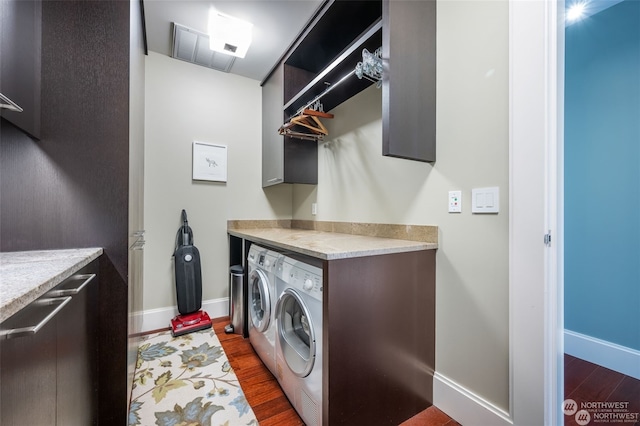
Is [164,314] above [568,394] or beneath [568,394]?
above

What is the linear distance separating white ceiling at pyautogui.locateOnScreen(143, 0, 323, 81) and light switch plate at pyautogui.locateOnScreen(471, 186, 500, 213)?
1677mm

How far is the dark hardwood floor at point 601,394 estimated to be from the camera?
1.35 meters

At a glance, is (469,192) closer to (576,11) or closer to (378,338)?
(378,338)

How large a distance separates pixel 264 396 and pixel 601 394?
6.48 ft

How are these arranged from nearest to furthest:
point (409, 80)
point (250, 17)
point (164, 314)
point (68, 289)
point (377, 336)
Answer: point (68, 289) < point (377, 336) < point (409, 80) < point (250, 17) < point (164, 314)

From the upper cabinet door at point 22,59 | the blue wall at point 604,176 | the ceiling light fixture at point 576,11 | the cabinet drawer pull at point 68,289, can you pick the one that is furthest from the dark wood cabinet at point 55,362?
the ceiling light fixture at point 576,11

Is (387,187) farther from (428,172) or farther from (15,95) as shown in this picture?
(15,95)

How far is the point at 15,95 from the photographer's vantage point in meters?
0.89

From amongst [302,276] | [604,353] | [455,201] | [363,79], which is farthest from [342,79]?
[604,353]

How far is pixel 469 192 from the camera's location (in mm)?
1301

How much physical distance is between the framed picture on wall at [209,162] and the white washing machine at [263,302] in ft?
3.45

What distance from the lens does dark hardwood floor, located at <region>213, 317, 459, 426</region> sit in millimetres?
1315

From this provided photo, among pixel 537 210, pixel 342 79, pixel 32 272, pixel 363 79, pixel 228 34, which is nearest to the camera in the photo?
pixel 32 272

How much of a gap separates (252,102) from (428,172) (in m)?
2.19
